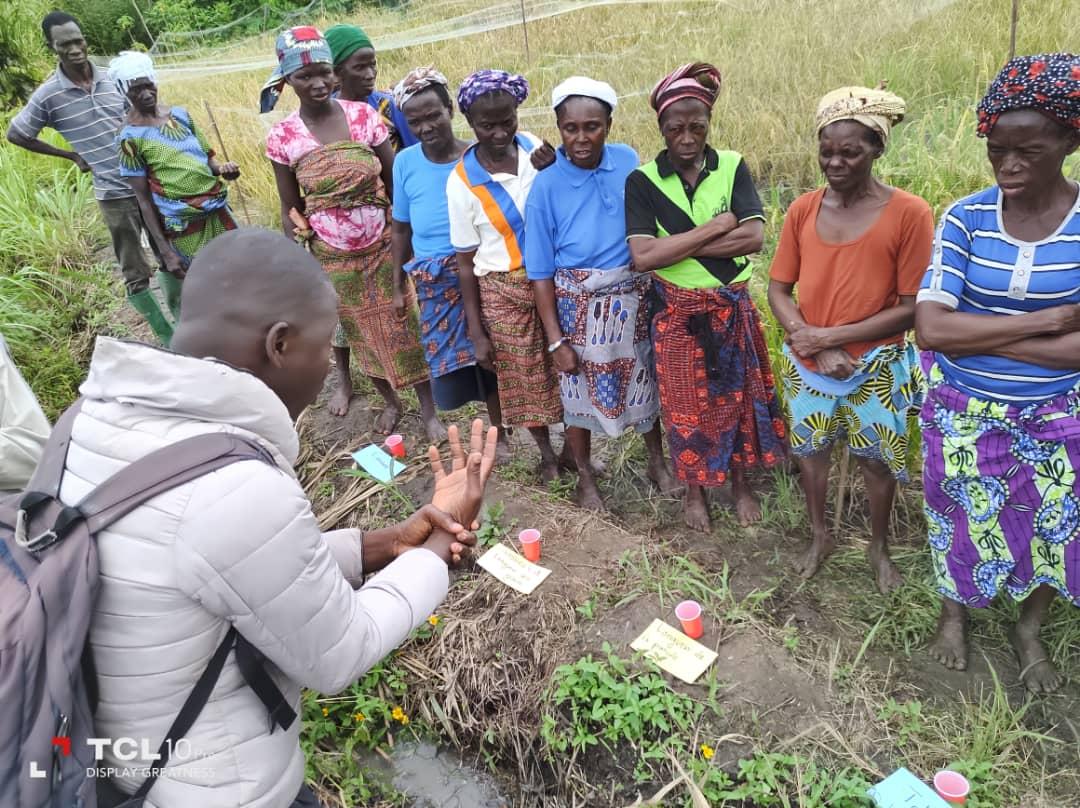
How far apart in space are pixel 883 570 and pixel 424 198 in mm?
2303

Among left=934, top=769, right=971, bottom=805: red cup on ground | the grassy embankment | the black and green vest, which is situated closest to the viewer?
left=934, top=769, right=971, bottom=805: red cup on ground

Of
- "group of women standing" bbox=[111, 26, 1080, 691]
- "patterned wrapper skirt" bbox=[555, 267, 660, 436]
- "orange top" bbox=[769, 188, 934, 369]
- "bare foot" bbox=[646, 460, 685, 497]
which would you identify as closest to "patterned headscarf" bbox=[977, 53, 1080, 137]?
"group of women standing" bbox=[111, 26, 1080, 691]

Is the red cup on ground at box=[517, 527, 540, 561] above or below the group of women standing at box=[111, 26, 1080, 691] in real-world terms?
below

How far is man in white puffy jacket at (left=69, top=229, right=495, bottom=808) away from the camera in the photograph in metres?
1.05

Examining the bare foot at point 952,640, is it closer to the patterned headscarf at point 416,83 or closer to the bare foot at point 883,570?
the bare foot at point 883,570

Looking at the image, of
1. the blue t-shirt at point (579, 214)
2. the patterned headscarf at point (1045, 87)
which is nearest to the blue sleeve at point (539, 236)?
the blue t-shirt at point (579, 214)

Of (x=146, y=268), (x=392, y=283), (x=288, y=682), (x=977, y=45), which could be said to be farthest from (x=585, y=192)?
(x=977, y=45)

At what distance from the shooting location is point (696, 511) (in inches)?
120

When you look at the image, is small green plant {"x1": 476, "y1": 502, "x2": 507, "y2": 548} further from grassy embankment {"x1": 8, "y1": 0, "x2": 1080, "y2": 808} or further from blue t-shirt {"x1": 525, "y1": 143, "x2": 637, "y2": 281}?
blue t-shirt {"x1": 525, "y1": 143, "x2": 637, "y2": 281}

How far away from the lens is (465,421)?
3986 mm

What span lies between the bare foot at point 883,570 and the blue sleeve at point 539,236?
1566mm

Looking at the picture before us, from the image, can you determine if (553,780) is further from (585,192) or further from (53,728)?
(585,192)

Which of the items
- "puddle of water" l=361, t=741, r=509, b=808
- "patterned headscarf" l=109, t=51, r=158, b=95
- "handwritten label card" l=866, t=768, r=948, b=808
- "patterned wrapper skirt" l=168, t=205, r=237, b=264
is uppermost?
"patterned headscarf" l=109, t=51, r=158, b=95

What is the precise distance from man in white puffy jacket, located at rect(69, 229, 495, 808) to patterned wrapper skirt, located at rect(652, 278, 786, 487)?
62.6 inches
